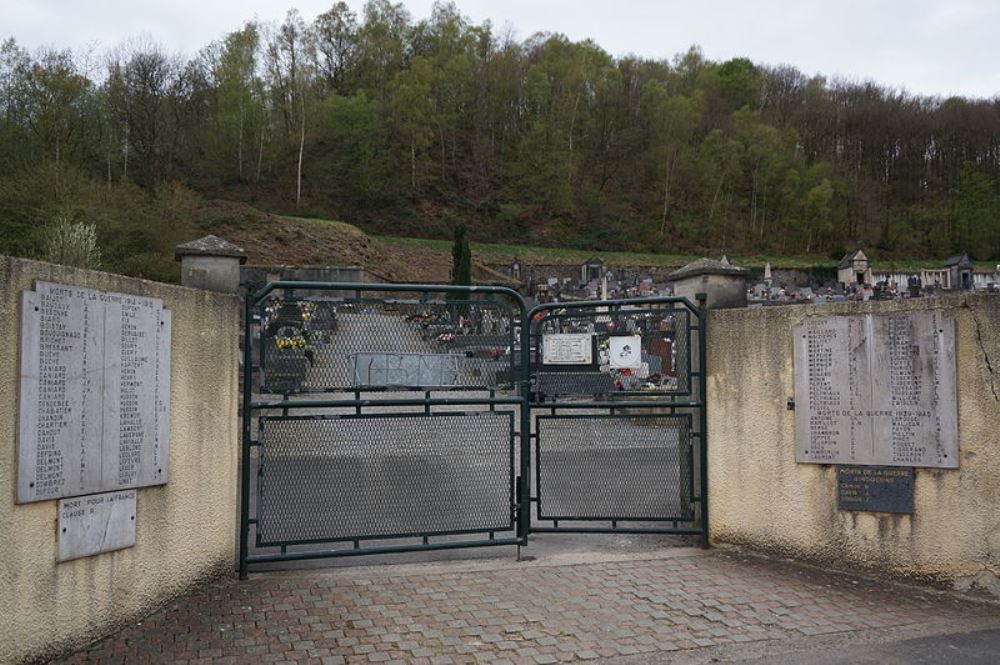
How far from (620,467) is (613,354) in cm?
98

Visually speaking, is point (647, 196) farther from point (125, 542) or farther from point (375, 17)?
point (125, 542)

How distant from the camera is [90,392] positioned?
421cm

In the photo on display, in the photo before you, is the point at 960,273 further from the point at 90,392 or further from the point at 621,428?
the point at 90,392

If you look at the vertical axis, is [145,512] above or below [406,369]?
below

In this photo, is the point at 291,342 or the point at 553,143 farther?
the point at 553,143

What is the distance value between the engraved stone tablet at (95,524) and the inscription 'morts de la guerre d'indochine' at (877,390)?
478 cm

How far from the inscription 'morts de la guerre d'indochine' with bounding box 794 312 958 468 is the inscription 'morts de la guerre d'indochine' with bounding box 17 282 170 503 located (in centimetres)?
468

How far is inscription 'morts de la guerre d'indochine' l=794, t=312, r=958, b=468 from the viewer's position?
538 centimetres

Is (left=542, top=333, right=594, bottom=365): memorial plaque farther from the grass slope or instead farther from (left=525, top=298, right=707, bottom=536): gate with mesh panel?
the grass slope

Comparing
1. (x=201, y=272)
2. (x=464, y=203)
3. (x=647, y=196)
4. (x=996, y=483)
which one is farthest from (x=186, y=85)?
(x=996, y=483)

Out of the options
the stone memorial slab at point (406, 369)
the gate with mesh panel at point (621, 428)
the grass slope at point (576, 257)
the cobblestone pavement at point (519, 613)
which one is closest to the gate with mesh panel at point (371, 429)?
the stone memorial slab at point (406, 369)

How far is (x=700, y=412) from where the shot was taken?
21.3ft

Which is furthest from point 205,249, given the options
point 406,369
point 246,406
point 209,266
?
point 406,369

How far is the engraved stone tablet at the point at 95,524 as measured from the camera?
4.05 m
